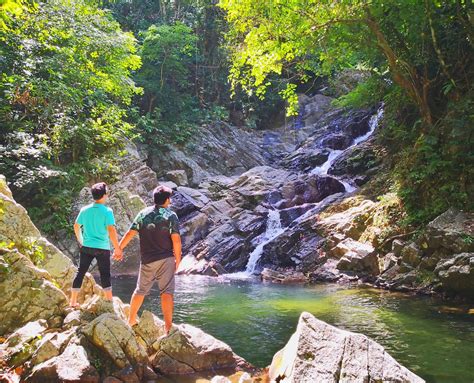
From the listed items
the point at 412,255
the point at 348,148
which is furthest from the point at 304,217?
the point at 348,148

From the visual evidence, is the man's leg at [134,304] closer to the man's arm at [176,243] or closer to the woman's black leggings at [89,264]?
the woman's black leggings at [89,264]

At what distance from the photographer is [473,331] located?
302 inches

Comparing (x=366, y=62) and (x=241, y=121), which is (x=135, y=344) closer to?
(x=366, y=62)

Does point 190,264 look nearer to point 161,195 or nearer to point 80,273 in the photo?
point 80,273

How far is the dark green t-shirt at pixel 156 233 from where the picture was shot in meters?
6.04

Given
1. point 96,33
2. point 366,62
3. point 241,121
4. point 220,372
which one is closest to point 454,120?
point 366,62

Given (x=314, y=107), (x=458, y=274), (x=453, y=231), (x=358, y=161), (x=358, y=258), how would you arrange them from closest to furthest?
1. (x=458, y=274)
2. (x=453, y=231)
3. (x=358, y=258)
4. (x=358, y=161)
5. (x=314, y=107)

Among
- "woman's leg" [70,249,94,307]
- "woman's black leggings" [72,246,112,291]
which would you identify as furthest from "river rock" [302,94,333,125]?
"woman's leg" [70,249,94,307]

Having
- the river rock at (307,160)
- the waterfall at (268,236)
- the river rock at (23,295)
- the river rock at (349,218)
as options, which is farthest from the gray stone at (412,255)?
the river rock at (307,160)

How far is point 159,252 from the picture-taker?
605cm

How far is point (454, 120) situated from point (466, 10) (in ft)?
12.2

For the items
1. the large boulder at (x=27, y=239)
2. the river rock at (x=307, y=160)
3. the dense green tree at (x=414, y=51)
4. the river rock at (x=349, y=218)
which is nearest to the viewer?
the large boulder at (x=27, y=239)

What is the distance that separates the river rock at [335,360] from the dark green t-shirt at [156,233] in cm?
230

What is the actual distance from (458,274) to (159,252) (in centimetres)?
766
